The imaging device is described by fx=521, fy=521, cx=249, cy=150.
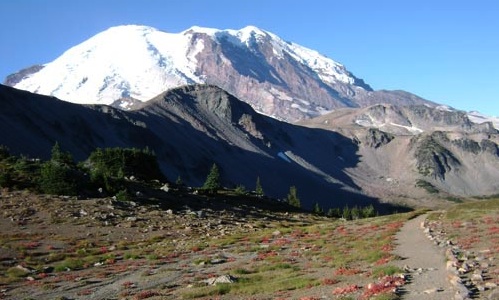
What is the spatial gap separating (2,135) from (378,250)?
17317cm

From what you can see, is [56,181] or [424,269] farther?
[56,181]

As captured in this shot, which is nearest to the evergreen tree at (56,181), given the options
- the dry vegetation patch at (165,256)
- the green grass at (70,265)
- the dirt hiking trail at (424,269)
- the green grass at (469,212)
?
the dry vegetation patch at (165,256)

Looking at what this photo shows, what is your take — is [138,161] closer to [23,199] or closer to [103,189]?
[103,189]

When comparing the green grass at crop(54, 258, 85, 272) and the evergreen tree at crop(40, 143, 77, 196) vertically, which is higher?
the evergreen tree at crop(40, 143, 77, 196)

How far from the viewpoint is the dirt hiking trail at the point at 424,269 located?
19812mm

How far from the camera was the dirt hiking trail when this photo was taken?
1981cm

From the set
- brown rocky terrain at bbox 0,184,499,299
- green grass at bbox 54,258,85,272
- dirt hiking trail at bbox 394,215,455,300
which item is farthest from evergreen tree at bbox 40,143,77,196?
dirt hiking trail at bbox 394,215,455,300

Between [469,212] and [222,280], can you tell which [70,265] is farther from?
[469,212]

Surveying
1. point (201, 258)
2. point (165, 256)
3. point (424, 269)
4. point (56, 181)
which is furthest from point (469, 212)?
point (56, 181)

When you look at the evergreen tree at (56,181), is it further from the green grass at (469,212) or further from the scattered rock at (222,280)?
the green grass at (469,212)

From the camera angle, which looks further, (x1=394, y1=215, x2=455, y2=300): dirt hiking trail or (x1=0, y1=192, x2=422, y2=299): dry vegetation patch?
(x1=0, y1=192, x2=422, y2=299): dry vegetation patch

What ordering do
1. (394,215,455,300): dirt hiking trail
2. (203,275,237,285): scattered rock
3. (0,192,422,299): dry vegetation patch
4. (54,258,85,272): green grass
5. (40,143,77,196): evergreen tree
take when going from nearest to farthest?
(394,215,455,300): dirt hiking trail, (0,192,422,299): dry vegetation patch, (203,275,237,285): scattered rock, (54,258,85,272): green grass, (40,143,77,196): evergreen tree

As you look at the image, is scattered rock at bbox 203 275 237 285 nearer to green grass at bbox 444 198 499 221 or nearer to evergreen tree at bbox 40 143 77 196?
green grass at bbox 444 198 499 221

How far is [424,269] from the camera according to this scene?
1026 inches
